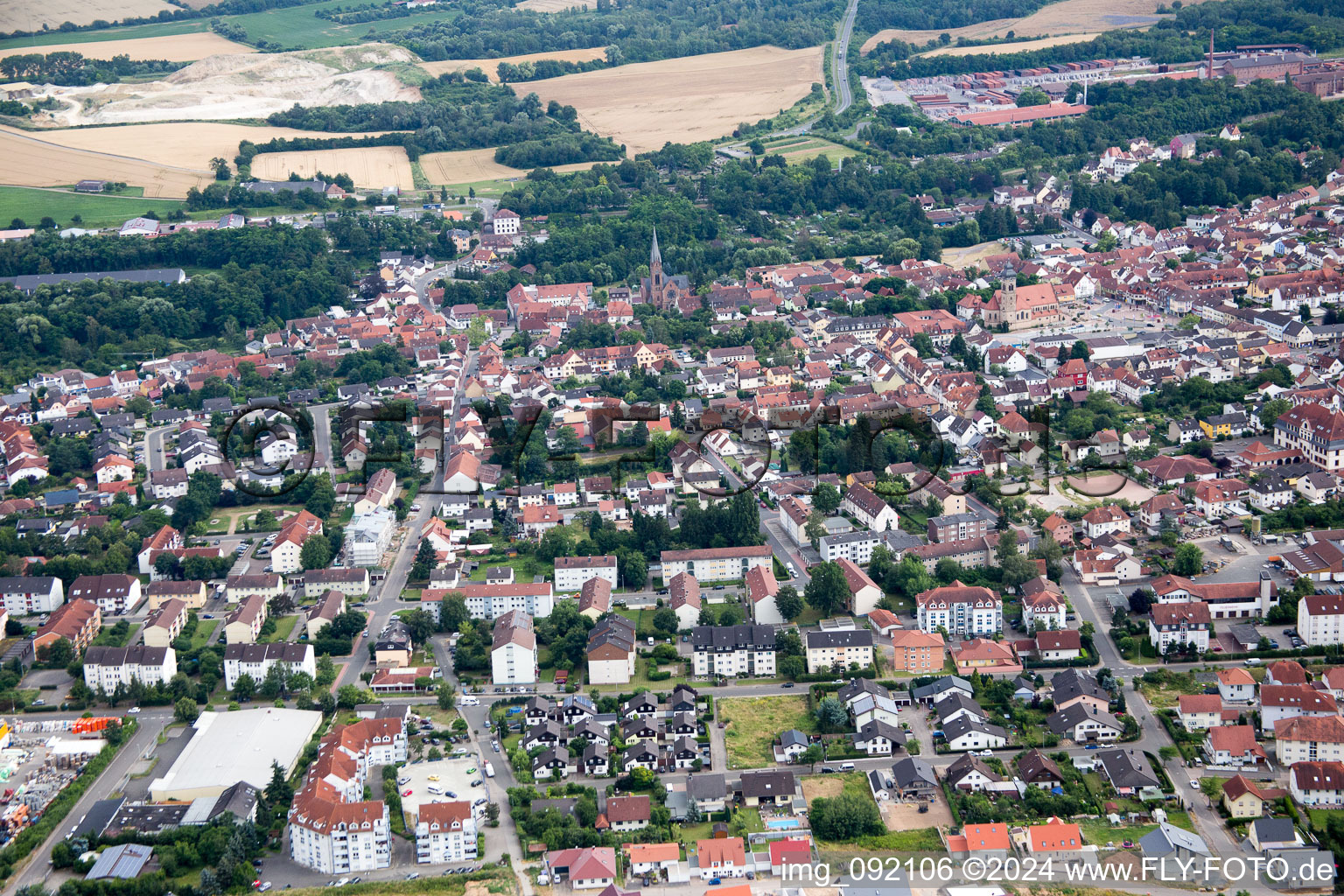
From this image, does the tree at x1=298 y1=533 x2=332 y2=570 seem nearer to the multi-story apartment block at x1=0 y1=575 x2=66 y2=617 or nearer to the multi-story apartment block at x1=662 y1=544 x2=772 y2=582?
the multi-story apartment block at x1=0 y1=575 x2=66 y2=617

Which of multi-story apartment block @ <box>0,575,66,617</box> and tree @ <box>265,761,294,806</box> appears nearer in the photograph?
tree @ <box>265,761,294,806</box>

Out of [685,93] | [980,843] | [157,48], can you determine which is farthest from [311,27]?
[980,843]

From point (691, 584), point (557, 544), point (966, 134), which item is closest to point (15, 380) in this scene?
point (557, 544)

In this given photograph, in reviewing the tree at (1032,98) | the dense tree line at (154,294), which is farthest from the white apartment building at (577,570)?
the tree at (1032,98)

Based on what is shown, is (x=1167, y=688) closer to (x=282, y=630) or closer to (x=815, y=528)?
(x=815, y=528)

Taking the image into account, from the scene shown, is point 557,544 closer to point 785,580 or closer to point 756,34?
point 785,580

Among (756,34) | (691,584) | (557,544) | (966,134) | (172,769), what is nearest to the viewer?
(172,769)

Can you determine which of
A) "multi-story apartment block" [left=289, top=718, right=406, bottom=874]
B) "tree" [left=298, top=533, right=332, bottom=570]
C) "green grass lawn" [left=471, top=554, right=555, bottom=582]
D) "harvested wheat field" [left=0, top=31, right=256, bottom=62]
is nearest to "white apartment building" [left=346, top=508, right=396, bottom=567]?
"tree" [left=298, top=533, right=332, bottom=570]
